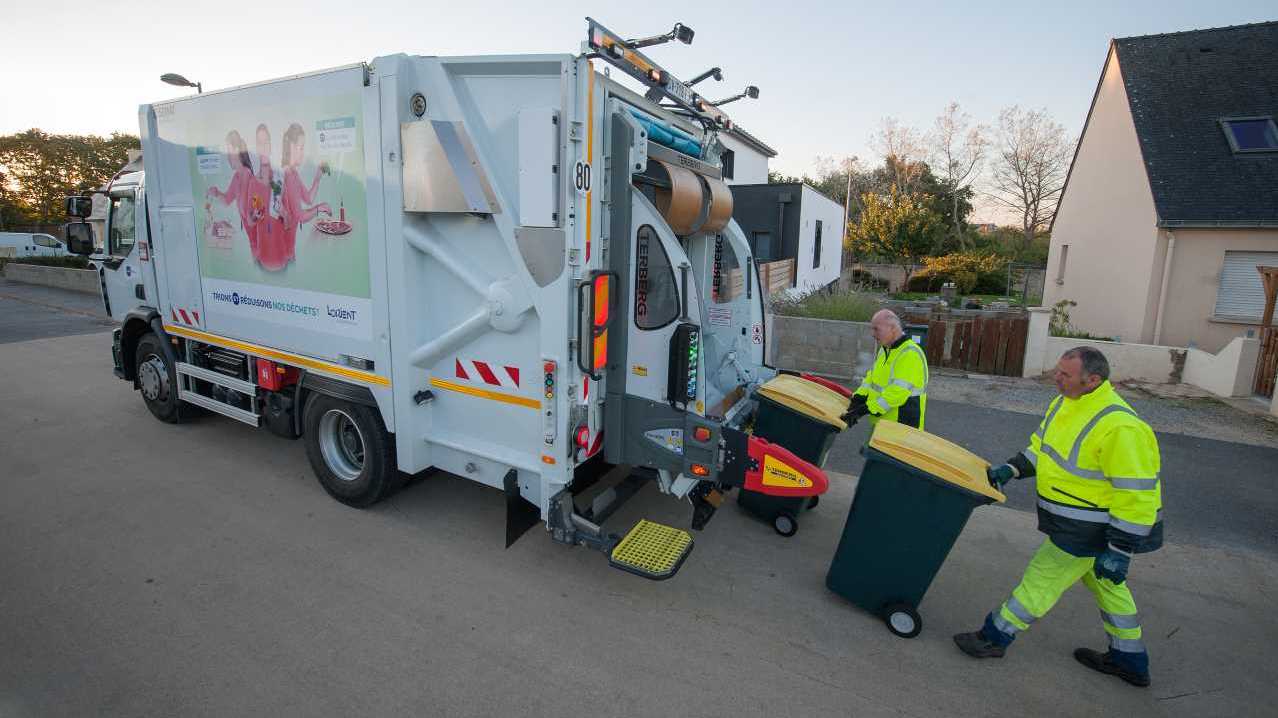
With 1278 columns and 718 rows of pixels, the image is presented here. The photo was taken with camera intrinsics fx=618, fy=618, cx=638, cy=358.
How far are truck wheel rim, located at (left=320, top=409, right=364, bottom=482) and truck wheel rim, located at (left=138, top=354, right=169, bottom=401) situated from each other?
2.76 m

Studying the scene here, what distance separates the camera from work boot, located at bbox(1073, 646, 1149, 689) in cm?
305

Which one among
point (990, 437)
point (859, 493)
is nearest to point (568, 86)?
point (859, 493)

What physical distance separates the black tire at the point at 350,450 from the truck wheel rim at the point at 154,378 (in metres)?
2.59

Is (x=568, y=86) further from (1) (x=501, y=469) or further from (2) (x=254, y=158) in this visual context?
(2) (x=254, y=158)

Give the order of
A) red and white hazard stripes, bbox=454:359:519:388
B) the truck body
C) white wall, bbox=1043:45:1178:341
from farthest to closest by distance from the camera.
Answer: the truck body
white wall, bbox=1043:45:1178:341
red and white hazard stripes, bbox=454:359:519:388

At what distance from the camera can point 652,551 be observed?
361 centimetres

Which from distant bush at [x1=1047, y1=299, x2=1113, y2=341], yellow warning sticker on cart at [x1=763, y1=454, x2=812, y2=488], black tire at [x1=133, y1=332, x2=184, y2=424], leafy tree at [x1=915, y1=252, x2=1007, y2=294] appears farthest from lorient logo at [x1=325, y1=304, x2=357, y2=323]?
leafy tree at [x1=915, y1=252, x2=1007, y2=294]

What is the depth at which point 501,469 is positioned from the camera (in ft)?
12.7

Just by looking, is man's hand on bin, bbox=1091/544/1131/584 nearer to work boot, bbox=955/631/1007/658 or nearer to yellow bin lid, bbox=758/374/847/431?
work boot, bbox=955/631/1007/658

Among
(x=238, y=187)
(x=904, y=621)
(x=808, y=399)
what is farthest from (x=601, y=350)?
(x=238, y=187)

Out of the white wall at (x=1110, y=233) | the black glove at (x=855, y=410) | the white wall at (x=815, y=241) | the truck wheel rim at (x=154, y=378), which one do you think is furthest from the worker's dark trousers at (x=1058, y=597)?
the white wall at (x=1110, y=233)

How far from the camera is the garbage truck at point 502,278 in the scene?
3.39 meters

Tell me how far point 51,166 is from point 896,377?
167 feet

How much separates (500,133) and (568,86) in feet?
1.67
